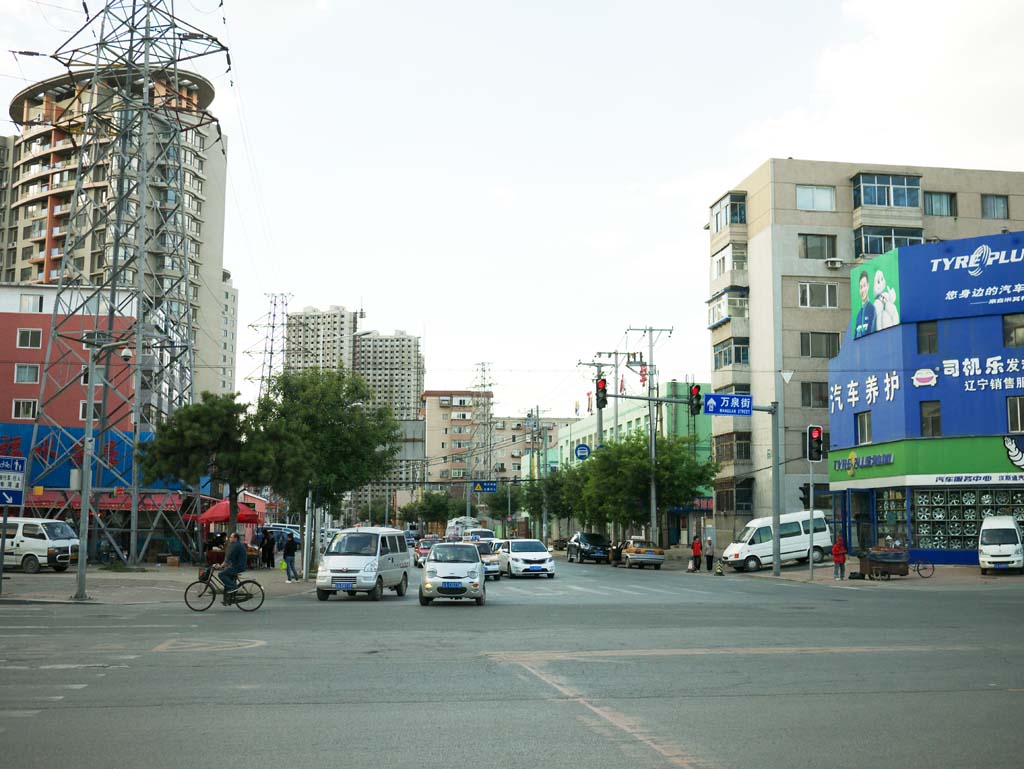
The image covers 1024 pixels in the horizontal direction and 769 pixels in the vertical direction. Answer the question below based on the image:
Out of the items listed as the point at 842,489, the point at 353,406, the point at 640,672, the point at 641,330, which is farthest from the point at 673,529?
the point at 640,672

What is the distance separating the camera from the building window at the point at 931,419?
46875 mm

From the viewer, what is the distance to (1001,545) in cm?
3981

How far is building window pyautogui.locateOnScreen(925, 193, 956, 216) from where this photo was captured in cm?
6594

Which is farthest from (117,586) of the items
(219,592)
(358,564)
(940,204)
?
(940,204)

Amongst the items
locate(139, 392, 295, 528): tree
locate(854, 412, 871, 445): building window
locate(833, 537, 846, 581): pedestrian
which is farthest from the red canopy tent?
locate(854, 412, 871, 445): building window

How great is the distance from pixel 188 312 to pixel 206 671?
36690mm

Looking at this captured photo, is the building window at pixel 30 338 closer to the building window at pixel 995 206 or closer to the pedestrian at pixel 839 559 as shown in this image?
the pedestrian at pixel 839 559

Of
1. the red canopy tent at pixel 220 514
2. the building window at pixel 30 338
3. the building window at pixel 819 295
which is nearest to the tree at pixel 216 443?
the red canopy tent at pixel 220 514

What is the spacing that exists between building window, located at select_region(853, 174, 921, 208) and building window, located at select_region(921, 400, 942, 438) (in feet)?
70.8

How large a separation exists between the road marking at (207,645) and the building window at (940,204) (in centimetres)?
6029

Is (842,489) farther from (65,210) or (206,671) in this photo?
(65,210)

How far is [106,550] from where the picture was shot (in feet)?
151

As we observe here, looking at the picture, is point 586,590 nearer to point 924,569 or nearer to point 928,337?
point 924,569

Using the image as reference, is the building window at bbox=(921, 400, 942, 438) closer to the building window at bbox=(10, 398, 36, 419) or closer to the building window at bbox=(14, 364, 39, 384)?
the building window at bbox=(14, 364, 39, 384)
